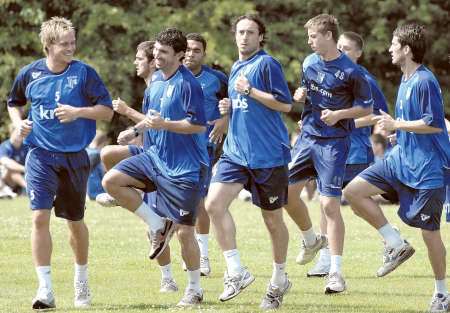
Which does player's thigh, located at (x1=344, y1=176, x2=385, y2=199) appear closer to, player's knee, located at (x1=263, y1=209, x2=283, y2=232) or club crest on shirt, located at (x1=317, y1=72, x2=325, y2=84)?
player's knee, located at (x1=263, y1=209, x2=283, y2=232)

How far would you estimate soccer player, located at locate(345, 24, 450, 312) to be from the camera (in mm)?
9688

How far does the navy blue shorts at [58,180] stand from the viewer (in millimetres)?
9820

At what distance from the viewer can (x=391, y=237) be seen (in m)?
11.2

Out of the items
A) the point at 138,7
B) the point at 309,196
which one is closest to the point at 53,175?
the point at 309,196

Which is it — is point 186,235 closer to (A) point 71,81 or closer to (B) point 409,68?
(A) point 71,81

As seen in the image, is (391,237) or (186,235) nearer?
(186,235)

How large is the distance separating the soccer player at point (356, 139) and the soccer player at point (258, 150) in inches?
83.1

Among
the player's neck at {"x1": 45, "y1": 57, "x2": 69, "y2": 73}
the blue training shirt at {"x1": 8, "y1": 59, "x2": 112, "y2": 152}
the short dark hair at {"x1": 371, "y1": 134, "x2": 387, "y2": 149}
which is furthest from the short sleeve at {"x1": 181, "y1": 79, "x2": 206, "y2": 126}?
the short dark hair at {"x1": 371, "y1": 134, "x2": 387, "y2": 149}

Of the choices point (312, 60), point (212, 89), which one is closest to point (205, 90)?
point (212, 89)

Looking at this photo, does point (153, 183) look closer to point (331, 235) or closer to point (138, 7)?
point (331, 235)

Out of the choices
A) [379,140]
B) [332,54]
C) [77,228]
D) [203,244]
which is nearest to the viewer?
[77,228]

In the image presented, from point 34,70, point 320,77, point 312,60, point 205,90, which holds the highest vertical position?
point 34,70

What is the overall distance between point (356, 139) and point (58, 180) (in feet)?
13.1

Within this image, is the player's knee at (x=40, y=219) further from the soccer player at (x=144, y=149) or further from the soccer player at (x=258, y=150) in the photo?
the soccer player at (x=258, y=150)
